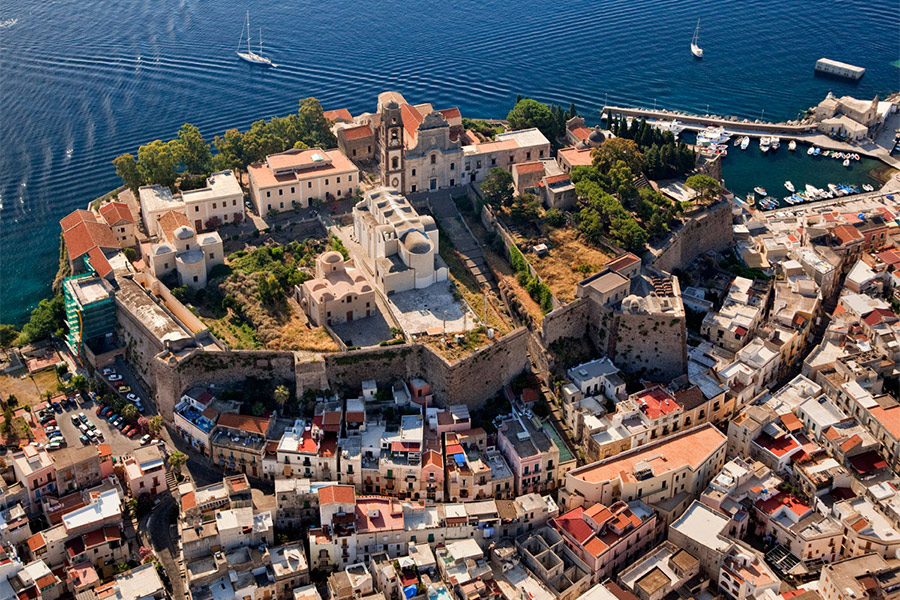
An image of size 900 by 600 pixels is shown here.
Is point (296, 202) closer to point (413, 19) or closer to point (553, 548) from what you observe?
point (553, 548)

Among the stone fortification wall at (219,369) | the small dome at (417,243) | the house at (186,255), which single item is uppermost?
the small dome at (417,243)

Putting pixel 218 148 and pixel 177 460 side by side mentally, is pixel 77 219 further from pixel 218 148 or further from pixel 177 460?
pixel 177 460

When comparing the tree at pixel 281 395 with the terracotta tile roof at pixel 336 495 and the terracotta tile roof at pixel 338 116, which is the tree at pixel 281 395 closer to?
the terracotta tile roof at pixel 336 495

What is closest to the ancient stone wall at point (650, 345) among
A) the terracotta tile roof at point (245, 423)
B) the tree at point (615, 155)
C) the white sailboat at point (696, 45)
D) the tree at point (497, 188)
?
the tree at point (497, 188)

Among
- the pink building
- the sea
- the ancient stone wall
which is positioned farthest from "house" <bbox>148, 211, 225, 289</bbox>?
the pink building

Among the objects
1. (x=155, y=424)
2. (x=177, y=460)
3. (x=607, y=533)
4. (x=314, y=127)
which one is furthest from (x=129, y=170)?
(x=607, y=533)
